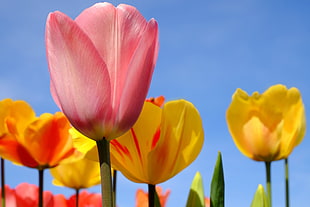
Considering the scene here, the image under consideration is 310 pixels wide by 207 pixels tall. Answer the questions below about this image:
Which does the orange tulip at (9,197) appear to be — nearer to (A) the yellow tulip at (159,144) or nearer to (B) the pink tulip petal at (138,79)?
(A) the yellow tulip at (159,144)

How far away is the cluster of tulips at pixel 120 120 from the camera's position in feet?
2.41

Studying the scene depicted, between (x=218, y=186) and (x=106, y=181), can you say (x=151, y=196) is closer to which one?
(x=218, y=186)

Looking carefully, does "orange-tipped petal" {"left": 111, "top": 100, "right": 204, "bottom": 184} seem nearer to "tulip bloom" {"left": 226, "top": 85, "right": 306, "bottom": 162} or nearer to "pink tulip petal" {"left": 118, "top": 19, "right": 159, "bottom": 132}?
"pink tulip petal" {"left": 118, "top": 19, "right": 159, "bottom": 132}

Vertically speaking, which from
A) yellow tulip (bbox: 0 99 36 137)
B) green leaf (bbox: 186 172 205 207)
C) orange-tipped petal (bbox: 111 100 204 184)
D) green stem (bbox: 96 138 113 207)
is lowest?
green stem (bbox: 96 138 113 207)

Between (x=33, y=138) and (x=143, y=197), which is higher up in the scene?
(x=33, y=138)

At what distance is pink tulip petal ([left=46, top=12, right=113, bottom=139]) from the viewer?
0.73 m

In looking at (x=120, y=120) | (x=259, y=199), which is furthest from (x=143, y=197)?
(x=120, y=120)

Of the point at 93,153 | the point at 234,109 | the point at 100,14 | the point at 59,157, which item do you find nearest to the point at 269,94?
the point at 234,109

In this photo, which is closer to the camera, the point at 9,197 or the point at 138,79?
the point at 138,79

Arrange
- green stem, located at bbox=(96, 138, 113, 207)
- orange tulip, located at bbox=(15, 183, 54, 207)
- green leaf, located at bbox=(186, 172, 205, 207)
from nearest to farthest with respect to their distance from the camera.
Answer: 1. green stem, located at bbox=(96, 138, 113, 207)
2. green leaf, located at bbox=(186, 172, 205, 207)
3. orange tulip, located at bbox=(15, 183, 54, 207)

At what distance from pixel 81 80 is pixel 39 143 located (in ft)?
3.60

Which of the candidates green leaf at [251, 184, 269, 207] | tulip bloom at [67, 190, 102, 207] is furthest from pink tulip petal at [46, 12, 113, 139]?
tulip bloom at [67, 190, 102, 207]

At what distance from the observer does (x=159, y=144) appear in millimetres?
1053

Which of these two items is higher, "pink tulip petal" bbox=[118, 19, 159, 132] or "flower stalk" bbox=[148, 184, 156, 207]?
"pink tulip petal" bbox=[118, 19, 159, 132]
